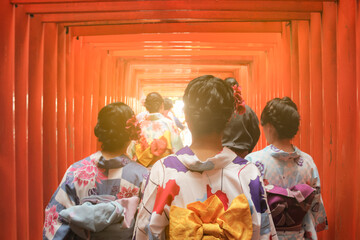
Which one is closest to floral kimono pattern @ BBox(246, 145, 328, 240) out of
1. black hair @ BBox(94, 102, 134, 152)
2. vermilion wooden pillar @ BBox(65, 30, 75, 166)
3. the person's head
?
the person's head

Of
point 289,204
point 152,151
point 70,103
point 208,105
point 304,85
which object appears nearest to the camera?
point 208,105

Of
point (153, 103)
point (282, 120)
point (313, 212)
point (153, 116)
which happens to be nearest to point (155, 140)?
point (153, 116)

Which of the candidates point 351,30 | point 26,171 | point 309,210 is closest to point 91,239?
point 309,210

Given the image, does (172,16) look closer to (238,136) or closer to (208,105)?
(238,136)

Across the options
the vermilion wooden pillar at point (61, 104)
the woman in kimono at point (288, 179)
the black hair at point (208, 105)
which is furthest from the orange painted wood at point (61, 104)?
the black hair at point (208, 105)

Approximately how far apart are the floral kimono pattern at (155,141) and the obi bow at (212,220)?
3.73m

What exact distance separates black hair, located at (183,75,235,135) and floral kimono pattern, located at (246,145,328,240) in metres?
1.11

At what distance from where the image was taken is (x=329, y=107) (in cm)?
423

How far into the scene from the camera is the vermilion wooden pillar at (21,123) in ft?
13.1

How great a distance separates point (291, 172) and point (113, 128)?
142 cm

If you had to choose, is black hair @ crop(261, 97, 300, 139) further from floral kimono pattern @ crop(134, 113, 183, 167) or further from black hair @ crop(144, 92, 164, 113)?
black hair @ crop(144, 92, 164, 113)

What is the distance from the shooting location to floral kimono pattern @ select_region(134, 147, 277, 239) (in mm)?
1867

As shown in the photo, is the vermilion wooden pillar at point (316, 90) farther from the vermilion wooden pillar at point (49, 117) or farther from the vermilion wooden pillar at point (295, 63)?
the vermilion wooden pillar at point (49, 117)

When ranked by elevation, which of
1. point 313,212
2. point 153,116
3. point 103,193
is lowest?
point 313,212
